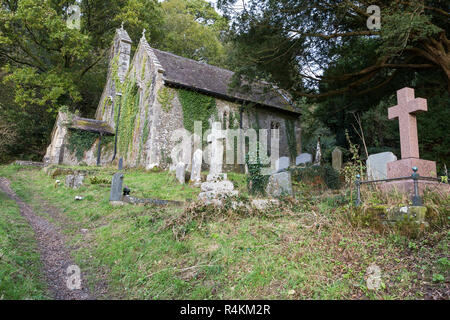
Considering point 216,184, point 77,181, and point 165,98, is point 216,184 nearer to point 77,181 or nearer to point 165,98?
point 77,181

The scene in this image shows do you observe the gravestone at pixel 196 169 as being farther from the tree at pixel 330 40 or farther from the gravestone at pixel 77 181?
the gravestone at pixel 77 181

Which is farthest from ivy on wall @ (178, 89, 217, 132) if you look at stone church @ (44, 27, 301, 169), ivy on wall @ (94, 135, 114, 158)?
ivy on wall @ (94, 135, 114, 158)

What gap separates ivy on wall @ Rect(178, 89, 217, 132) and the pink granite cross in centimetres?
1268

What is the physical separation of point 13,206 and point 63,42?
20589 millimetres

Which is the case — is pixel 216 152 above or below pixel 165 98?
below

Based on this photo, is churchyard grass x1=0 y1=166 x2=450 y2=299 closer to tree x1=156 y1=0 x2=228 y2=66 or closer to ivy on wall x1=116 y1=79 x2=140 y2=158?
ivy on wall x1=116 y1=79 x2=140 y2=158

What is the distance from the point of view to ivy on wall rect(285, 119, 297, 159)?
21.6 m

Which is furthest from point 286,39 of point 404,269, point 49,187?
point 49,187

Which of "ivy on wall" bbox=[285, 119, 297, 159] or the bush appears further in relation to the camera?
"ivy on wall" bbox=[285, 119, 297, 159]

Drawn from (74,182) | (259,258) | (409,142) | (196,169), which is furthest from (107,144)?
(409,142)

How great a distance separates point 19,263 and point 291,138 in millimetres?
19233

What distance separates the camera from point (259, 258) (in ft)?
14.5

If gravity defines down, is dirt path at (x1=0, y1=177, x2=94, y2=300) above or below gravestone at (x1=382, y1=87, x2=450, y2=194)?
below
